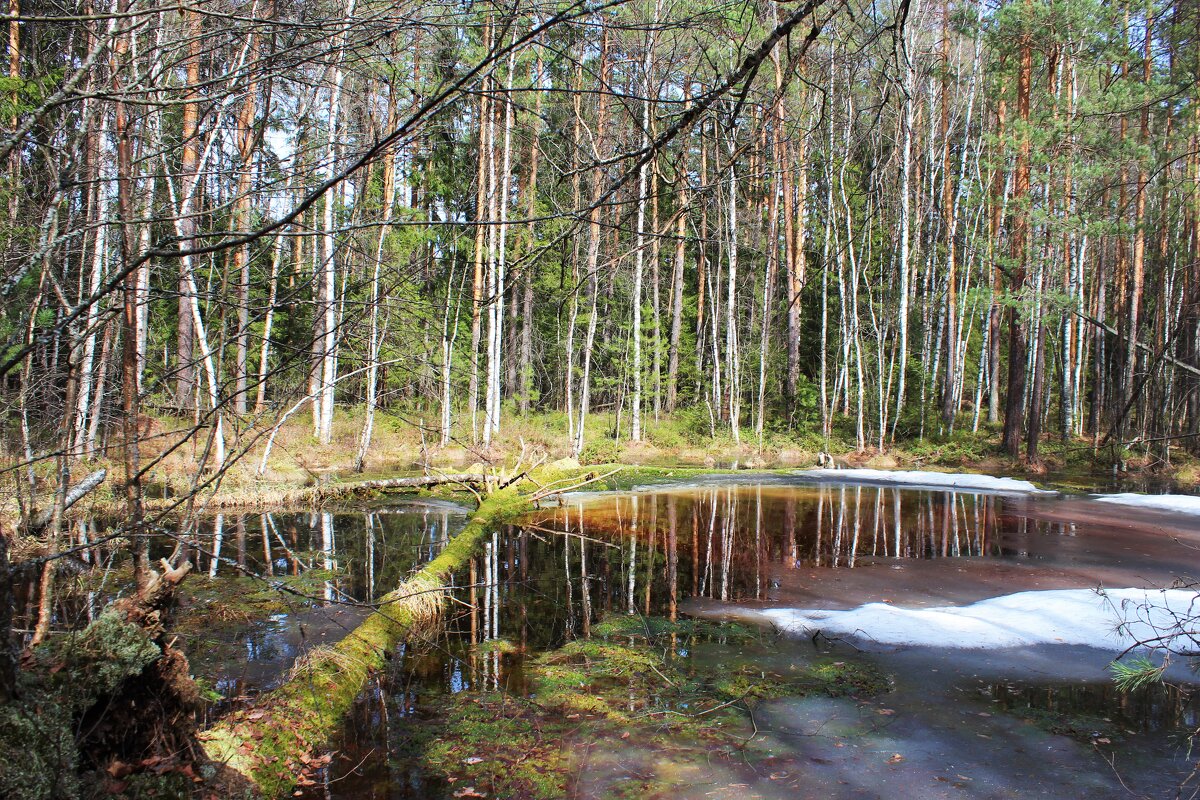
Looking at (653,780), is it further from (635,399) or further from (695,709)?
(635,399)

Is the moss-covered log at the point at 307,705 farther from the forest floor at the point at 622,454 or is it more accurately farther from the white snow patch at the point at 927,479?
the white snow patch at the point at 927,479

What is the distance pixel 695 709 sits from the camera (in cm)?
494

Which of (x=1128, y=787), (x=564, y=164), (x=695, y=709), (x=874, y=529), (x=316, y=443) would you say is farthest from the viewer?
(x=316, y=443)

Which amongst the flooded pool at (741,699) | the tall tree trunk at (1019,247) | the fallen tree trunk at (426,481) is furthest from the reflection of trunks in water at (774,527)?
the tall tree trunk at (1019,247)

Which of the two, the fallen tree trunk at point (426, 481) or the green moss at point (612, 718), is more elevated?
the fallen tree trunk at point (426, 481)

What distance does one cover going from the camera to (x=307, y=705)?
4430mm

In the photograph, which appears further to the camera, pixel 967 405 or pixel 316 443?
pixel 967 405

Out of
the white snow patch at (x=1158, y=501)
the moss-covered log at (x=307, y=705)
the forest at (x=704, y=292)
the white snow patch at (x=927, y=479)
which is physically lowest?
the white snow patch at (x=927, y=479)

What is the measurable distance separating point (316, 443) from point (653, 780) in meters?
16.6

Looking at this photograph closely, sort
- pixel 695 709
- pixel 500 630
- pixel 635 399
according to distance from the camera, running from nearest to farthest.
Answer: pixel 695 709, pixel 500 630, pixel 635 399

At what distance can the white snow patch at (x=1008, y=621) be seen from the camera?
Answer: 6.37 meters

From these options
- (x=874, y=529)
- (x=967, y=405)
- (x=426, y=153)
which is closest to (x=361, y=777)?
(x=874, y=529)

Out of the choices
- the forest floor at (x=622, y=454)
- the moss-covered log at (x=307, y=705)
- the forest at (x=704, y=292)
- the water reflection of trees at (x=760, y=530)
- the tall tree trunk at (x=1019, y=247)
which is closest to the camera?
the moss-covered log at (x=307, y=705)

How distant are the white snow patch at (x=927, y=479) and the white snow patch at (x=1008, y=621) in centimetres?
936
